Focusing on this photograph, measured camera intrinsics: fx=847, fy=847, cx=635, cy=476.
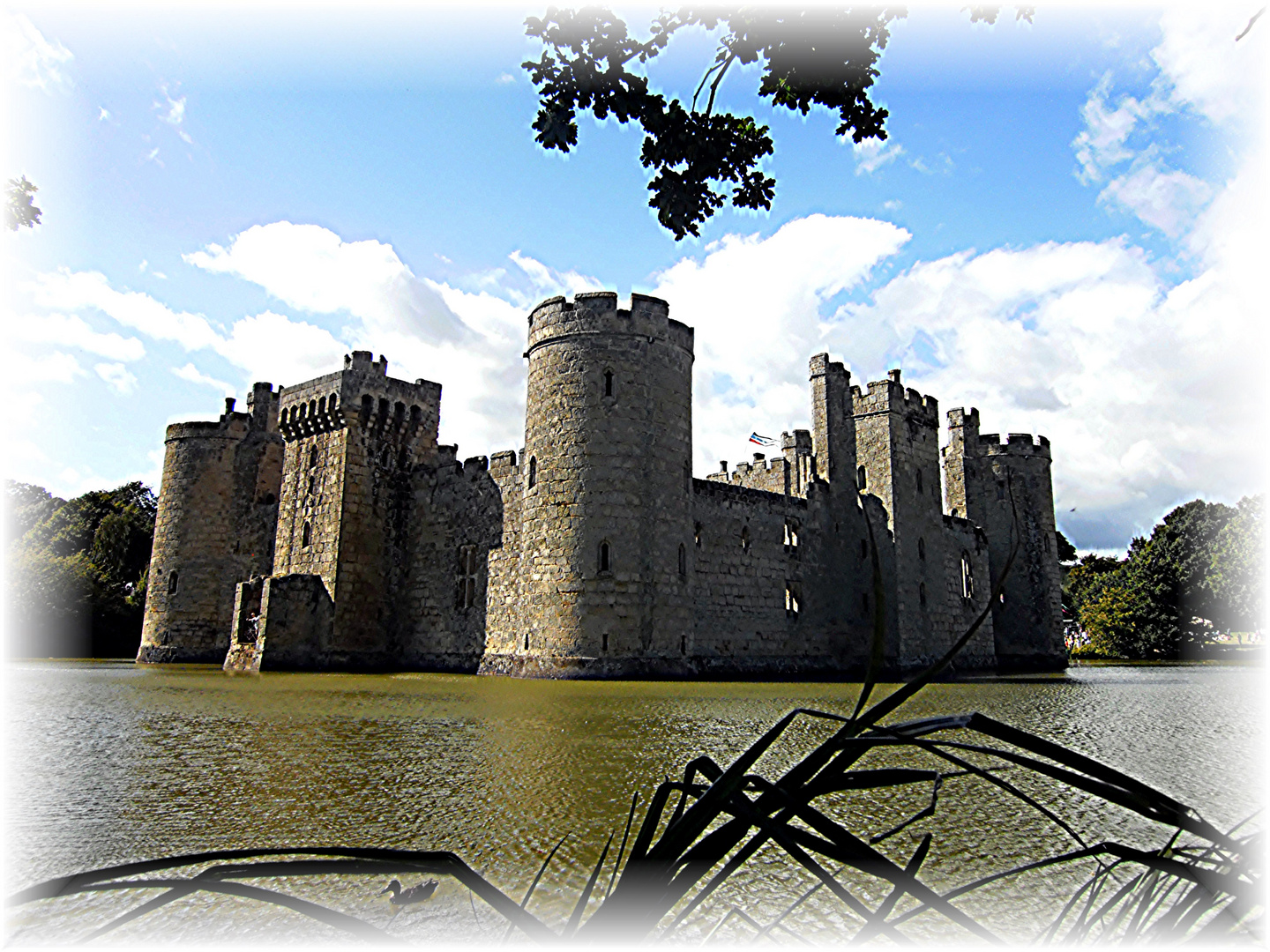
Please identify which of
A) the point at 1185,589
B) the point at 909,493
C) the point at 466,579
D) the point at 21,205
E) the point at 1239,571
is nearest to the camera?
the point at 21,205

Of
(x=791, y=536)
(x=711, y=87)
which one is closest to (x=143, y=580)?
(x=791, y=536)

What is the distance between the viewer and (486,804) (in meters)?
4.86

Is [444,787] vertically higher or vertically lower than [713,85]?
lower

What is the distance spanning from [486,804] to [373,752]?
2.34 metres

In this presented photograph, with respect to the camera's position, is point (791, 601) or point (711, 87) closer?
point (711, 87)

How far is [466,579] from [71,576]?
1992cm

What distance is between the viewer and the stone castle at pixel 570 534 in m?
19.7

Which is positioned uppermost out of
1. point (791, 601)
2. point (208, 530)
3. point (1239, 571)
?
point (208, 530)

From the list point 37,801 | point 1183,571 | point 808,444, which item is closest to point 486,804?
point 37,801

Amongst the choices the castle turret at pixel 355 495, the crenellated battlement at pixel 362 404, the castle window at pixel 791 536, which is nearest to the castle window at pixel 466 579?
the castle turret at pixel 355 495

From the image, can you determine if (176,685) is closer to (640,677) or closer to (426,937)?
(640,677)

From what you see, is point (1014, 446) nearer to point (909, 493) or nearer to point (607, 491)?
point (909, 493)

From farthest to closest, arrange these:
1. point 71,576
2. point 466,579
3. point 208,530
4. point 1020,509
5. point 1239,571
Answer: point 1239,571, point 71,576, point 1020,509, point 208,530, point 466,579

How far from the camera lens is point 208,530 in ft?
96.6
